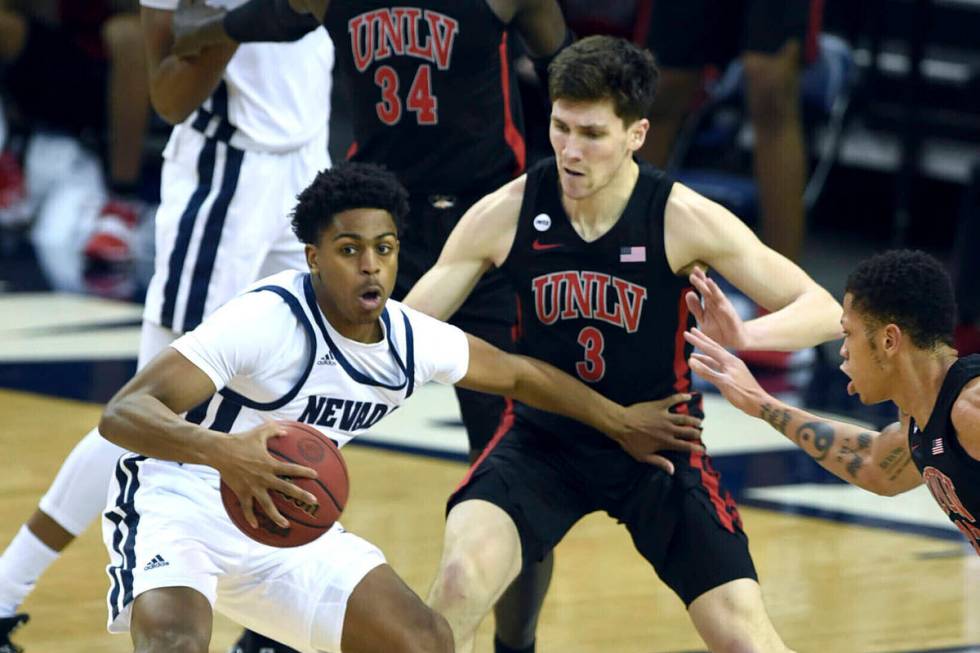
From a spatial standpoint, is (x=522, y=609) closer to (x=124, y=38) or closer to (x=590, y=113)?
(x=590, y=113)

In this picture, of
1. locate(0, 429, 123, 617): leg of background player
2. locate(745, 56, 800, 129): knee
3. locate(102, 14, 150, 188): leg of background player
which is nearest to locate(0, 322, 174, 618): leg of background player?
locate(0, 429, 123, 617): leg of background player

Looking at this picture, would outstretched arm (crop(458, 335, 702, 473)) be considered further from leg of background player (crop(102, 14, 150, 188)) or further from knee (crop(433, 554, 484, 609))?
leg of background player (crop(102, 14, 150, 188))

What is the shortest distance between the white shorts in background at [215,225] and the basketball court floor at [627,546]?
971 mm

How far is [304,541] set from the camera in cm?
422

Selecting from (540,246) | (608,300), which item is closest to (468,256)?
(540,246)

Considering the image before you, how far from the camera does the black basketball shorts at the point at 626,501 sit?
186 inches

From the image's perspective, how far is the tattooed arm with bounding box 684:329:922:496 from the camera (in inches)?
183

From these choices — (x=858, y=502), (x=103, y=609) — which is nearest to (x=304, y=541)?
(x=103, y=609)

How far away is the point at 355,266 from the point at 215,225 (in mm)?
1250

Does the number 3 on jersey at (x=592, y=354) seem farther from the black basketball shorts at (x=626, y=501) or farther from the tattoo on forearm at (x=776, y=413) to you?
the tattoo on forearm at (x=776, y=413)

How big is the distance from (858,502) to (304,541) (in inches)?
131

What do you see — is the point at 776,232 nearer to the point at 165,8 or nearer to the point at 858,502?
the point at 858,502

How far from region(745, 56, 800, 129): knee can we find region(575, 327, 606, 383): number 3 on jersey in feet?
13.5

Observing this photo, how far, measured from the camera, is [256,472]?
→ 4.06 metres
